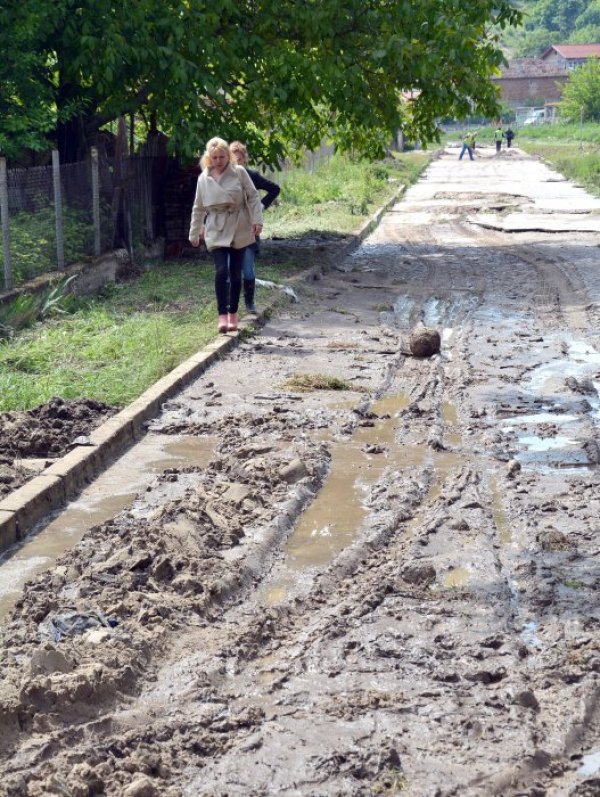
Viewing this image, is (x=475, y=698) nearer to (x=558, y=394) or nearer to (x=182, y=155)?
(x=558, y=394)

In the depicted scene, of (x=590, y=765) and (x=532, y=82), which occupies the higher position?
(x=532, y=82)

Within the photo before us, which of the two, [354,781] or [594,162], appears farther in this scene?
[594,162]

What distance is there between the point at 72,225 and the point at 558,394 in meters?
7.92

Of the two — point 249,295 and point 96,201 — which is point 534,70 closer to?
point 96,201

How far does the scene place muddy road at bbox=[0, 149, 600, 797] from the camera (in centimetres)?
394

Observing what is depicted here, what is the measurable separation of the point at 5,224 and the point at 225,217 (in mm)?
2618

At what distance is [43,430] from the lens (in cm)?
806

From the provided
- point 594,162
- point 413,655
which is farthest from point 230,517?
point 594,162

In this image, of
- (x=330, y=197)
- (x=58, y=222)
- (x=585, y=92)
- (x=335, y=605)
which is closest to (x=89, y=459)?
(x=335, y=605)

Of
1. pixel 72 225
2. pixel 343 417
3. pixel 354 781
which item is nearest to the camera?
pixel 354 781

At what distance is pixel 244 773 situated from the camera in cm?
384

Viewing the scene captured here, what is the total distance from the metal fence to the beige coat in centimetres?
235

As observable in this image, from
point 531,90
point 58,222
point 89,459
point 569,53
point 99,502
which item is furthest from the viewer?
point 569,53

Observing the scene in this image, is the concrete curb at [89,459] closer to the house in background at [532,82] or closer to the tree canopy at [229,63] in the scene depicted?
the tree canopy at [229,63]
